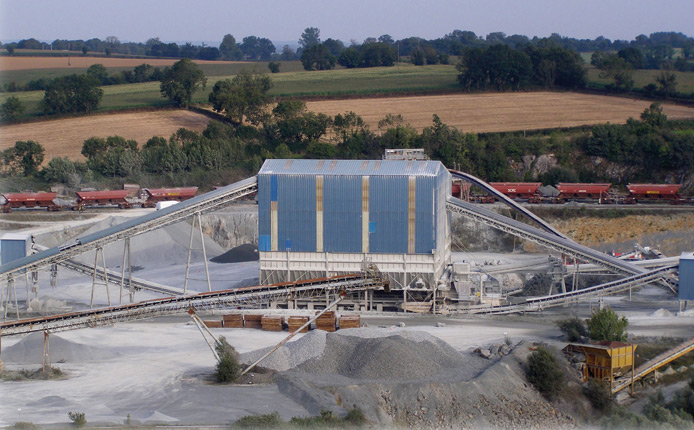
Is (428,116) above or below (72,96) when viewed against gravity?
below

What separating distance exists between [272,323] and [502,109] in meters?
67.4

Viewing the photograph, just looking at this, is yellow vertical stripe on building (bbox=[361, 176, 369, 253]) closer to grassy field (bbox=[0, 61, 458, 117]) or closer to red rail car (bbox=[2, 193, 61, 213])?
red rail car (bbox=[2, 193, 61, 213])

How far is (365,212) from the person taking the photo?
172 ft

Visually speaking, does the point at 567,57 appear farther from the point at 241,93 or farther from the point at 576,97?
the point at 241,93

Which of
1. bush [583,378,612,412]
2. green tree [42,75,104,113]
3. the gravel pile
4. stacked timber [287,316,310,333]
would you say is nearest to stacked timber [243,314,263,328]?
stacked timber [287,316,310,333]

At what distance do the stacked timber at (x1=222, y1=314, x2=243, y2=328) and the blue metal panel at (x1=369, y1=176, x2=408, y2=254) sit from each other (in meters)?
8.53

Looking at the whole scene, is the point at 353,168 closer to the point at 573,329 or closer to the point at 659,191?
the point at 573,329

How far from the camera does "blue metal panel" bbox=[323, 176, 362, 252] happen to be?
52.4 m

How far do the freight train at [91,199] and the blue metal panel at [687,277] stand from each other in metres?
42.0

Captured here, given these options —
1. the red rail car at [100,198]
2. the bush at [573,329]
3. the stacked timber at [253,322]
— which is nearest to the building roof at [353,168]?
the stacked timber at [253,322]

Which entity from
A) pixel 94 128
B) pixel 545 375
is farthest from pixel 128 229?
pixel 94 128

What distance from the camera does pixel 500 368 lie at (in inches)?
1545

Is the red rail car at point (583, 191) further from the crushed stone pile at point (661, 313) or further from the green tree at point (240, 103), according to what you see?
the green tree at point (240, 103)

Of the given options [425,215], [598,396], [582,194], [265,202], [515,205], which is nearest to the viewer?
[598,396]
